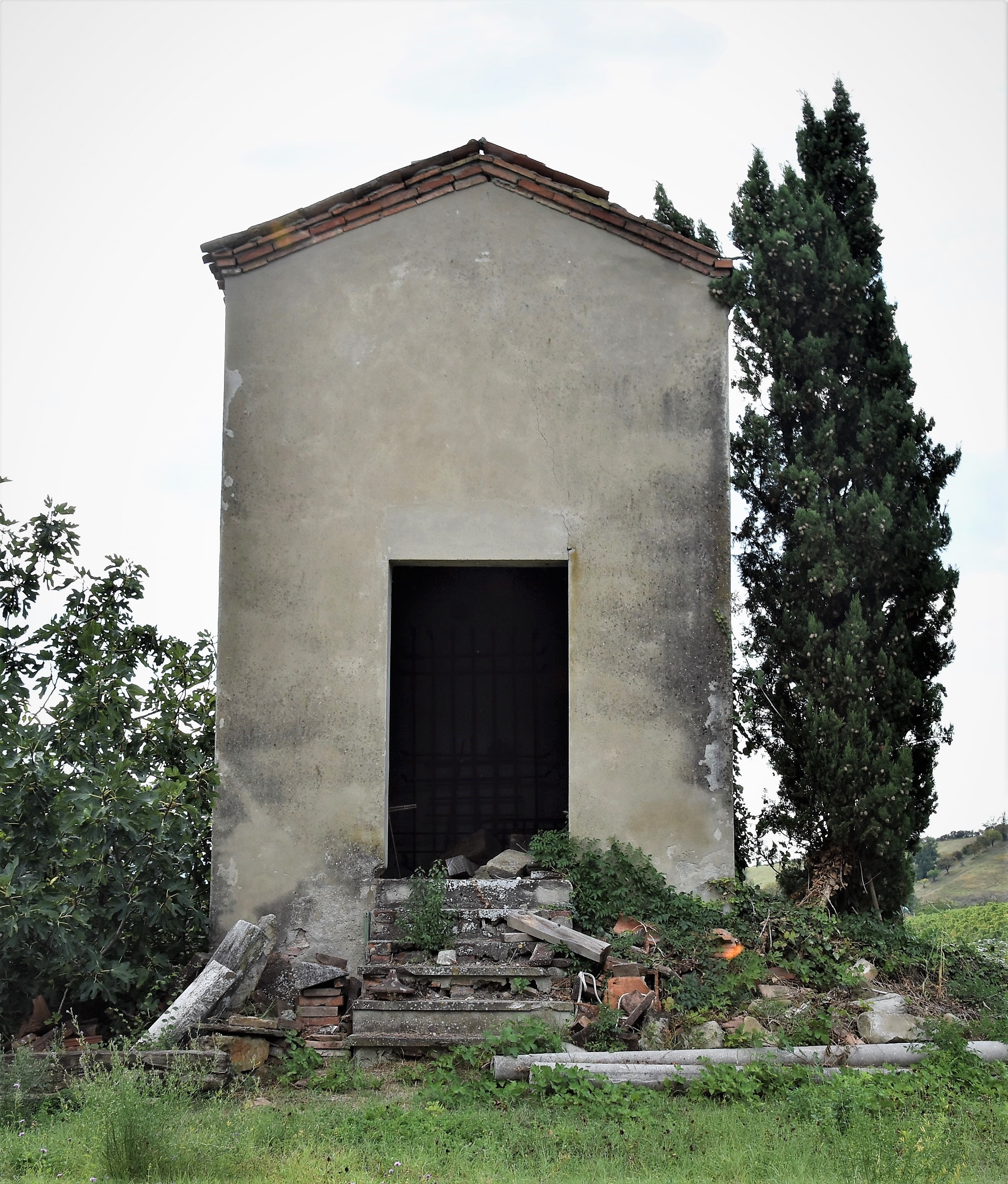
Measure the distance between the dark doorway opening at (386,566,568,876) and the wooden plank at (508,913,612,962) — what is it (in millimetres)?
4286

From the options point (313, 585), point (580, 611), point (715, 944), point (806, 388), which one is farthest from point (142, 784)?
point (806, 388)

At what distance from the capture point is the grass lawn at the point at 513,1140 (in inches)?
238

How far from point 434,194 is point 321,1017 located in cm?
713

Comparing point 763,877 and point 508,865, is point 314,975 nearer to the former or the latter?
point 508,865

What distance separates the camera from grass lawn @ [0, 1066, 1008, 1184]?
6047 mm

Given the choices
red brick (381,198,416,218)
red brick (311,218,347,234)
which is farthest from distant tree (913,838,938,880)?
red brick (311,218,347,234)

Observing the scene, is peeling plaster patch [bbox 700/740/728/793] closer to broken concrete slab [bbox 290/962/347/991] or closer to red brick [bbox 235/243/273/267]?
broken concrete slab [bbox 290/962/347/991]

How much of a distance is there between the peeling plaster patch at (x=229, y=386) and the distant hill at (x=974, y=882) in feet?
33.9

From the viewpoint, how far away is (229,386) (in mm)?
10328

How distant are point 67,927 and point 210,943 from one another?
49.3 inches

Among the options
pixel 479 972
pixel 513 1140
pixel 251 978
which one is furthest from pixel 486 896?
pixel 513 1140

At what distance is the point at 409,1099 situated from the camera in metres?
7.68

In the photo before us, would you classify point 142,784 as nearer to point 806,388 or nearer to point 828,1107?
point 828,1107

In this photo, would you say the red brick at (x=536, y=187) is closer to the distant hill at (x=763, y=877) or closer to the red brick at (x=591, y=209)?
the red brick at (x=591, y=209)
